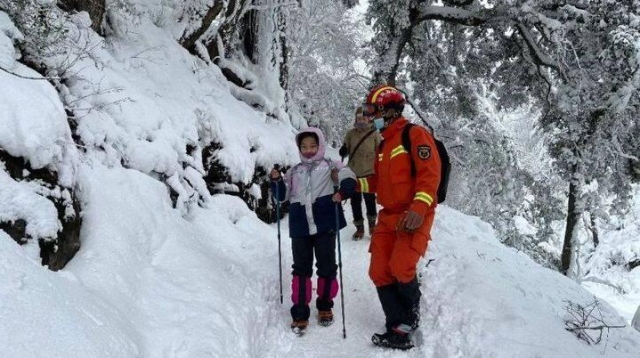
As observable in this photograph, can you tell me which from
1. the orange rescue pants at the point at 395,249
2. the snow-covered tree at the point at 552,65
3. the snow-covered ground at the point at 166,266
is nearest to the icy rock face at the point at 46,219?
the snow-covered ground at the point at 166,266

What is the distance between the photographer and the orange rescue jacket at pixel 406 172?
12.4 ft

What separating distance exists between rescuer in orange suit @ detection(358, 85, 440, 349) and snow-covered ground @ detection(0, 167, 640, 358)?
34cm

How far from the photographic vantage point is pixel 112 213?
384 cm

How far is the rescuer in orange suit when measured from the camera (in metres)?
3.81

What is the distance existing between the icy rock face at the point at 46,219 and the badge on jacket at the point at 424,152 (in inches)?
107

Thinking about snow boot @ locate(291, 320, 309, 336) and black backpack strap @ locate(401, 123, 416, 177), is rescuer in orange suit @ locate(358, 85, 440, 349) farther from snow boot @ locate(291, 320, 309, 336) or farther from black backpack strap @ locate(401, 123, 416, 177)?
snow boot @ locate(291, 320, 309, 336)

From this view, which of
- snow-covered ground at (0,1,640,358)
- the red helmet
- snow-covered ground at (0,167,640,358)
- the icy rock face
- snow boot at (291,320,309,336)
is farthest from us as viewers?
snow boot at (291,320,309,336)

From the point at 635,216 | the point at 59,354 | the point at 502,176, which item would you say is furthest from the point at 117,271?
the point at 635,216

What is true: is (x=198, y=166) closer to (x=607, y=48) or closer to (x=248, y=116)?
(x=248, y=116)

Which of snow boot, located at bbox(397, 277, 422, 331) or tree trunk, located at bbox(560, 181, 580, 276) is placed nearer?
snow boot, located at bbox(397, 277, 422, 331)

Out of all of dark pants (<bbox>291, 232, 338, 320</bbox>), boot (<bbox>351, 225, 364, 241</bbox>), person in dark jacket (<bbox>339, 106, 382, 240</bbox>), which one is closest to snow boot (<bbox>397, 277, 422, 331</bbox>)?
dark pants (<bbox>291, 232, 338, 320</bbox>)

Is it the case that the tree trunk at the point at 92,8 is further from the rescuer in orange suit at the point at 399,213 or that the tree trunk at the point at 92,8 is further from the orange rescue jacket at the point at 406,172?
the orange rescue jacket at the point at 406,172

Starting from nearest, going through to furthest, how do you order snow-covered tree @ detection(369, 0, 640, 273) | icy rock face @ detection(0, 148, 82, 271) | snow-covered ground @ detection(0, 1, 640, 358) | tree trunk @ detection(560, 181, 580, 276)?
1. snow-covered ground @ detection(0, 1, 640, 358)
2. icy rock face @ detection(0, 148, 82, 271)
3. snow-covered tree @ detection(369, 0, 640, 273)
4. tree trunk @ detection(560, 181, 580, 276)

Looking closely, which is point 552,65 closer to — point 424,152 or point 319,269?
point 424,152
